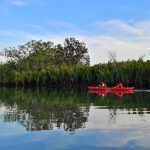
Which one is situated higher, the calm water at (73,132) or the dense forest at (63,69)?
the dense forest at (63,69)

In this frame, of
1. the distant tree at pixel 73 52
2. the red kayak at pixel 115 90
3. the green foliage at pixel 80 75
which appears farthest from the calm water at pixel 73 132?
the distant tree at pixel 73 52

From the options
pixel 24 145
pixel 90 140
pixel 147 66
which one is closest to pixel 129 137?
pixel 90 140

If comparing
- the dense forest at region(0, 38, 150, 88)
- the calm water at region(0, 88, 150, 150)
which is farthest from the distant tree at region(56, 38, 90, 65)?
the calm water at region(0, 88, 150, 150)

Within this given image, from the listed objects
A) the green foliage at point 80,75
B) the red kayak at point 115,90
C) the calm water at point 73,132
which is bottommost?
the calm water at point 73,132

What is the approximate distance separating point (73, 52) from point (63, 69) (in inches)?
821

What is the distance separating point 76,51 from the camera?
88.4m

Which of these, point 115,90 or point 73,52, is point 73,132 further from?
point 73,52

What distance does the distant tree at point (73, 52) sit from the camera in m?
87.5

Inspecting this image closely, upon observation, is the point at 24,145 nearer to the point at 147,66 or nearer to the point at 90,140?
the point at 90,140

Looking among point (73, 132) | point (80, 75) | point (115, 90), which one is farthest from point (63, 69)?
point (73, 132)

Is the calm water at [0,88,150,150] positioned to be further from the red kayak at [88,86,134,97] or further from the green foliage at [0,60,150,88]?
the green foliage at [0,60,150,88]

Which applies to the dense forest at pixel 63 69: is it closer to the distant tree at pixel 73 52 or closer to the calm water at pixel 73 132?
the distant tree at pixel 73 52

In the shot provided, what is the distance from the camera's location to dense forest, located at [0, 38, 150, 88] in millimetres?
59375

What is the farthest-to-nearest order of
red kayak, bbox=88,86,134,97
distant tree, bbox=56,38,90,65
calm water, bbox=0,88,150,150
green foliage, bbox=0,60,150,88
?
distant tree, bbox=56,38,90,65, green foliage, bbox=0,60,150,88, red kayak, bbox=88,86,134,97, calm water, bbox=0,88,150,150
